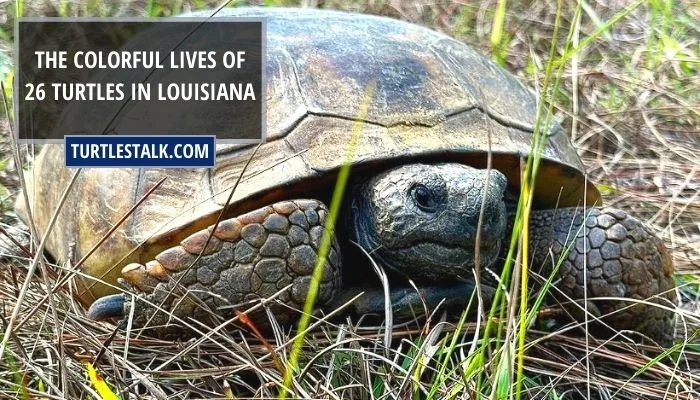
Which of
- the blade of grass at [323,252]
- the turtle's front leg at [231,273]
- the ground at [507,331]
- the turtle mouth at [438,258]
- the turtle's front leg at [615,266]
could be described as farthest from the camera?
the turtle's front leg at [615,266]

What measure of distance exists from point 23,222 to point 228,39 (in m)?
1.06

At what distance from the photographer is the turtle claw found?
80.0 inches

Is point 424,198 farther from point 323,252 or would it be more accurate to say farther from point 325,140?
point 323,252

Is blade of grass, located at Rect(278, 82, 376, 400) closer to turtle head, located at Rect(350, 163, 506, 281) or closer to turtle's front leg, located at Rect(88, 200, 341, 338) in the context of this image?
turtle's front leg, located at Rect(88, 200, 341, 338)

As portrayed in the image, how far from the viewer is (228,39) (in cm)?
262

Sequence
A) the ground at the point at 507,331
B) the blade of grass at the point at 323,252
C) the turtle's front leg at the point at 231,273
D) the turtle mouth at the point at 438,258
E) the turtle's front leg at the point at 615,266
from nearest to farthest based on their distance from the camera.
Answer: the blade of grass at the point at 323,252 → the ground at the point at 507,331 → the turtle's front leg at the point at 231,273 → the turtle mouth at the point at 438,258 → the turtle's front leg at the point at 615,266

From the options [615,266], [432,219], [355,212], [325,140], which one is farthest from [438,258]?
[615,266]

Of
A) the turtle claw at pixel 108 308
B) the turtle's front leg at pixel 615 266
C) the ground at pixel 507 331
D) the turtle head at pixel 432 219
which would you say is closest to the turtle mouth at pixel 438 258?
the turtle head at pixel 432 219

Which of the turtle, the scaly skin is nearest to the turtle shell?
the turtle

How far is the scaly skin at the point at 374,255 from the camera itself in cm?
201

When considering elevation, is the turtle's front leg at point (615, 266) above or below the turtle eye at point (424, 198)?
below

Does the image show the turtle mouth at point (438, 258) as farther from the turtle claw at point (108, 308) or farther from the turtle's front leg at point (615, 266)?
the turtle claw at point (108, 308)

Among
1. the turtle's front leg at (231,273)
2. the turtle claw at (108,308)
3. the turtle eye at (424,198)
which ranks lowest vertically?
the turtle claw at (108,308)

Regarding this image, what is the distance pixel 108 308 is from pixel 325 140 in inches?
25.3
